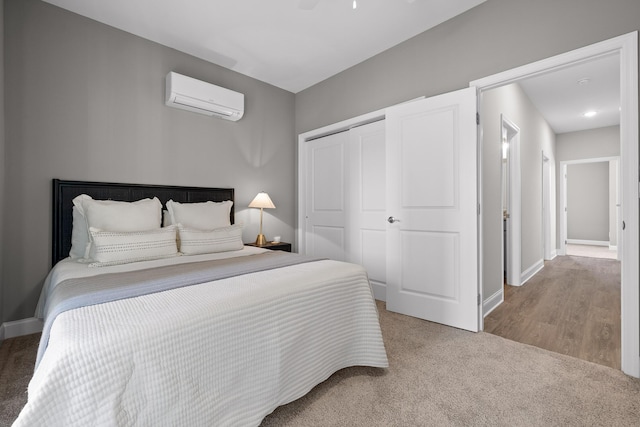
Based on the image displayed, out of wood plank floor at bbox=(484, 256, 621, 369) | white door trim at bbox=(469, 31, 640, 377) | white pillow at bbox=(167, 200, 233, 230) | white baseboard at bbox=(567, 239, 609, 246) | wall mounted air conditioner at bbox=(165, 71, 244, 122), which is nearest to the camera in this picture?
white door trim at bbox=(469, 31, 640, 377)

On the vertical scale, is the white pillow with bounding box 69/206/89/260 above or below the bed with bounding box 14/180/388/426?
above

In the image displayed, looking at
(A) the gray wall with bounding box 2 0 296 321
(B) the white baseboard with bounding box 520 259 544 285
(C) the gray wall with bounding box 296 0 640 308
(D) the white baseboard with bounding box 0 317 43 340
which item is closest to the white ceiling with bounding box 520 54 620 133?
(C) the gray wall with bounding box 296 0 640 308

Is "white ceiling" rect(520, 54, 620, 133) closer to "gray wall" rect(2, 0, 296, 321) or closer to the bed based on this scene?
the bed

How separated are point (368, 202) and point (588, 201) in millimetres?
8009

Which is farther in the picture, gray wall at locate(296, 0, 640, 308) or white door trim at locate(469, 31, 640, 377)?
gray wall at locate(296, 0, 640, 308)

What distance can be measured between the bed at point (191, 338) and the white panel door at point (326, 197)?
1.64 m

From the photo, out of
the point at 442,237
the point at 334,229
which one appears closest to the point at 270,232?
the point at 334,229

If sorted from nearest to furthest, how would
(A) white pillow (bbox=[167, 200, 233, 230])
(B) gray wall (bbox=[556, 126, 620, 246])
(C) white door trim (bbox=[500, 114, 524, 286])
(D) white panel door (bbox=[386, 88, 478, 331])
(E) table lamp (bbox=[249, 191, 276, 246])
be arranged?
(D) white panel door (bbox=[386, 88, 478, 331]) → (A) white pillow (bbox=[167, 200, 233, 230]) → (E) table lamp (bbox=[249, 191, 276, 246]) → (C) white door trim (bbox=[500, 114, 524, 286]) → (B) gray wall (bbox=[556, 126, 620, 246])

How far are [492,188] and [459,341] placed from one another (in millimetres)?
1675

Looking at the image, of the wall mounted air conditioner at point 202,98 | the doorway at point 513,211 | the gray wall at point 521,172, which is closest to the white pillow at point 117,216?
the wall mounted air conditioner at point 202,98

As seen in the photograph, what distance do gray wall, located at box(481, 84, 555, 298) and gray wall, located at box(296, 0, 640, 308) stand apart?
0.12 metres

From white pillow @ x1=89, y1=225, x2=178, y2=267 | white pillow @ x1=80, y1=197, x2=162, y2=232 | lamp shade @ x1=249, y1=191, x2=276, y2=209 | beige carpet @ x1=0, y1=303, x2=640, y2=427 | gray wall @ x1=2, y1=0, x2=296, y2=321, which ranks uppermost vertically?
gray wall @ x1=2, y1=0, x2=296, y2=321

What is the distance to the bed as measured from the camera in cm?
92

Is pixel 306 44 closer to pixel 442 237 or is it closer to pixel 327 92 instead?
pixel 327 92
